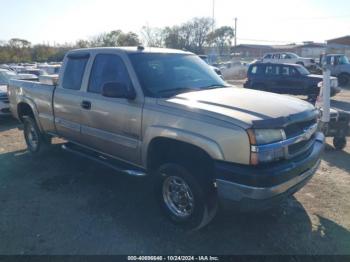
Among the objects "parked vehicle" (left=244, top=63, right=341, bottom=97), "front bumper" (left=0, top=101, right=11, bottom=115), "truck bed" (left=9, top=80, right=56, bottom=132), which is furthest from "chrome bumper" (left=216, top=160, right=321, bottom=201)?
"parked vehicle" (left=244, top=63, right=341, bottom=97)

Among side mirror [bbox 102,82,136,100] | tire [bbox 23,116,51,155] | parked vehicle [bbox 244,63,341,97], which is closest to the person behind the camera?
side mirror [bbox 102,82,136,100]

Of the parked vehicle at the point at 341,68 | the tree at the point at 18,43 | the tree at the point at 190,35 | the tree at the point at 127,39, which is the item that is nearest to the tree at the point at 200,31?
the tree at the point at 190,35

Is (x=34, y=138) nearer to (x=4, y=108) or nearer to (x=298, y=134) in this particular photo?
(x=4, y=108)

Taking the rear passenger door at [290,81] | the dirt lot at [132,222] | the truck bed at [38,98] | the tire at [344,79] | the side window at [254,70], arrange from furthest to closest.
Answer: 1. the tire at [344,79]
2. the side window at [254,70]
3. the rear passenger door at [290,81]
4. the truck bed at [38,98]
5. the dirt lot at [132,222]

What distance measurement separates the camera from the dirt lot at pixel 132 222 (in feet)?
11.3

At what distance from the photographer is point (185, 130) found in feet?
11.0

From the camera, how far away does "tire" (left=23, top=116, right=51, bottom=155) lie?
21.0 feet

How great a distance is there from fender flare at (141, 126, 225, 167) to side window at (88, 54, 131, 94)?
Result: 76 cm

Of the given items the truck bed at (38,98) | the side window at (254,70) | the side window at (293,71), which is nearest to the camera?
the truck bed at (38,98)

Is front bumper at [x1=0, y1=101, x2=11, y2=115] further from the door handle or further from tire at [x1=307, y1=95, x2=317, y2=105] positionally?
tire at [x1=307, y1=95, x2=317, y2=105]

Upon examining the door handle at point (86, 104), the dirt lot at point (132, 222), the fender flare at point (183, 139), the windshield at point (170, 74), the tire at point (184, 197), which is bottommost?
the dirt lot at point (132, 222)

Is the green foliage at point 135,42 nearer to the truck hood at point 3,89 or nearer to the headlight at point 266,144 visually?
the truck hood at point 3,89

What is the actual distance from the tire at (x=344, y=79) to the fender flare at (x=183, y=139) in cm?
2051

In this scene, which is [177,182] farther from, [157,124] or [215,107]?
[215,107]
